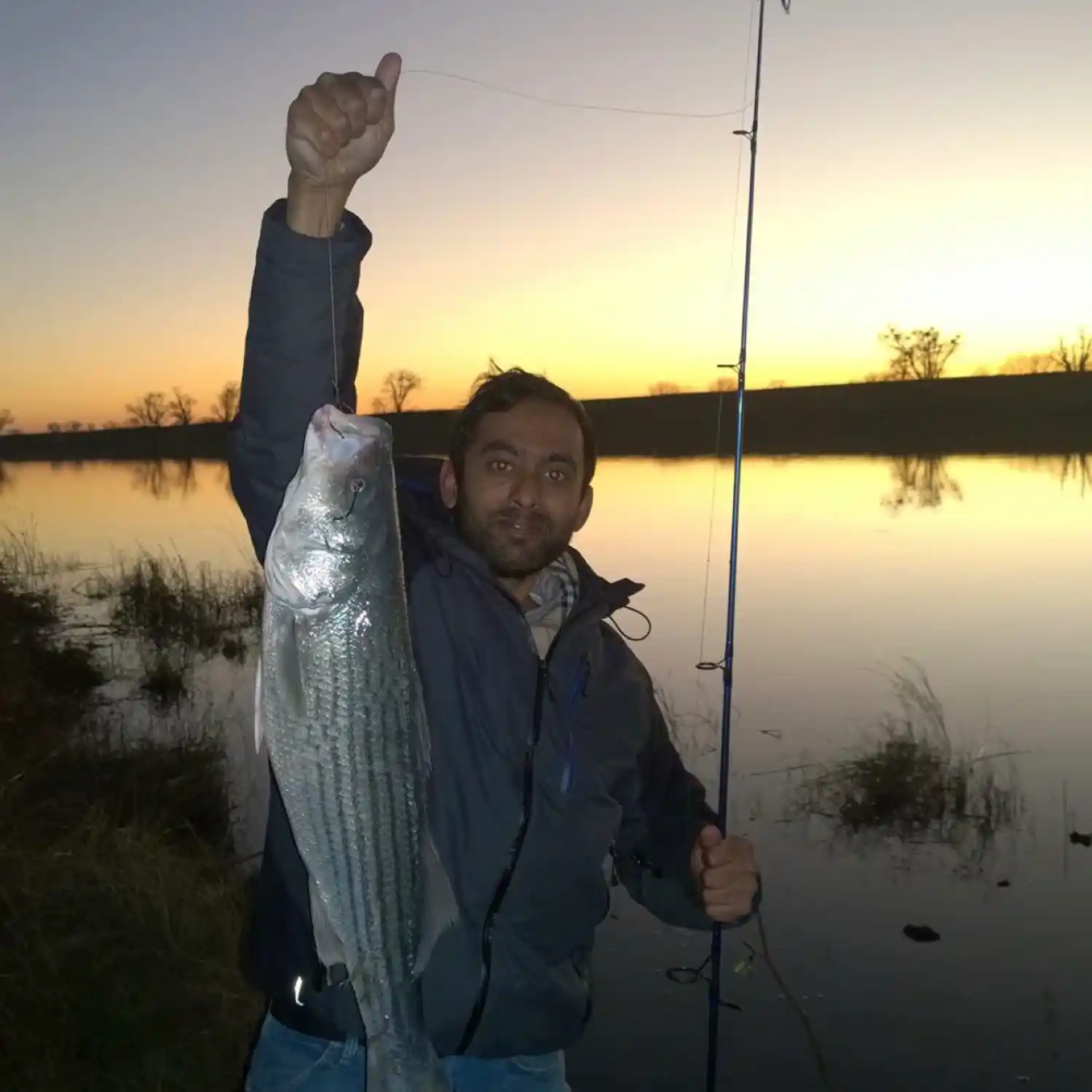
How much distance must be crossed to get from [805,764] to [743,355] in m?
5.93

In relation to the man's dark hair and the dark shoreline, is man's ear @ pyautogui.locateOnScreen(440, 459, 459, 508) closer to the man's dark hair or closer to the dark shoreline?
the man's dark hair

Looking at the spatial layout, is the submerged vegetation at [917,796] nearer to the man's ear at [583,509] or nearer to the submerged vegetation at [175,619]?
the man's ear at [583,509]

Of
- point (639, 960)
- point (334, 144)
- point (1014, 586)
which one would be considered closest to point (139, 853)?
point (639, 960)

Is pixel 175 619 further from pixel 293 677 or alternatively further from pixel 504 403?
pixel 293 677

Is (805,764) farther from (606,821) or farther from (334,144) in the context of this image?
(334,144)

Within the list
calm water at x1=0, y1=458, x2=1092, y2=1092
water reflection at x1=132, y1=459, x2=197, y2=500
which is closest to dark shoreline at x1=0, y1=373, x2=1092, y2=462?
water reflection at x1=132, y1=459, x2=197, y2=500

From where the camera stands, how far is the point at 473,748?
2.76m

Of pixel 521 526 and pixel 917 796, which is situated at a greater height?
pixel 521 526

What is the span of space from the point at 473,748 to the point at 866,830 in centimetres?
683

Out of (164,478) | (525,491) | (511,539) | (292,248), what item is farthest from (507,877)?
(164,478)

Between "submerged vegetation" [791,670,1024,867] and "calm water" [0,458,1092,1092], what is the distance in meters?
0.04

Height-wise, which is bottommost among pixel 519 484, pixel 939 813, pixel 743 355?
pixel 939 813

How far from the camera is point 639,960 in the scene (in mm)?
6918

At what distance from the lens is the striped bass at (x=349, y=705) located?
224 cm
